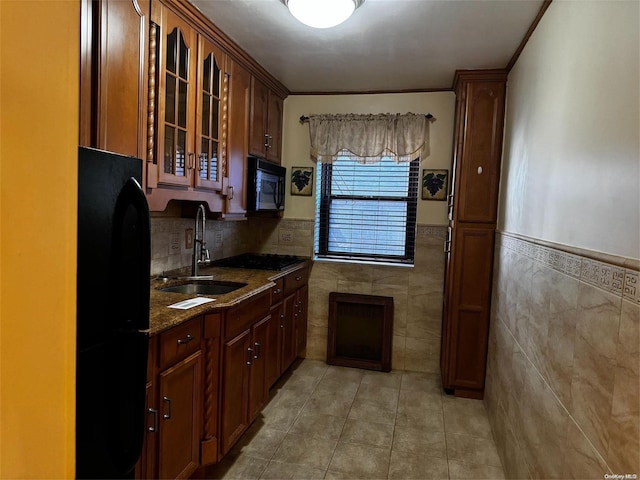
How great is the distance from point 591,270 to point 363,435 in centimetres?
183

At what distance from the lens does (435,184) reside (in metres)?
3.57

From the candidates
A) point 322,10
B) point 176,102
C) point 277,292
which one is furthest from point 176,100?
point 277,292

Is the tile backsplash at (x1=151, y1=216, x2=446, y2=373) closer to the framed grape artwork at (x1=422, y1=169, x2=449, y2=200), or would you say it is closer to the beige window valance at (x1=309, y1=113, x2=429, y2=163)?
the framed grape artwork at (x1=422, y1=169, x2=449, y2=200)

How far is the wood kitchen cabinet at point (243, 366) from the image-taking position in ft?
7.05

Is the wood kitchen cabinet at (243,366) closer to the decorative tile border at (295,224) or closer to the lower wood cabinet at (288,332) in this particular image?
the lower wood cabinet at (288,332)

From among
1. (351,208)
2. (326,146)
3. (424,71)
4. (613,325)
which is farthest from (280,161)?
(613,325)

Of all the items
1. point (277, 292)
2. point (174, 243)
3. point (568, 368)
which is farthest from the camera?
point (277, 292)

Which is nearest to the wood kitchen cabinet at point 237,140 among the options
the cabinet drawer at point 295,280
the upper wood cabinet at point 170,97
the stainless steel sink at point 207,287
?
the upper wood cabinet at point 170,97

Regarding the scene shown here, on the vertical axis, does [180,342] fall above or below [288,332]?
above

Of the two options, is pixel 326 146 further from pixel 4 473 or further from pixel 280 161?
pixel 4 473

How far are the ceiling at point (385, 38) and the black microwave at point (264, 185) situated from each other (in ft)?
2.44

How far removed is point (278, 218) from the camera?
13.0 feet

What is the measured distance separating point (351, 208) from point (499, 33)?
1885 mm

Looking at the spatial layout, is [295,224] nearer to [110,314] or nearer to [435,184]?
[435,184]
